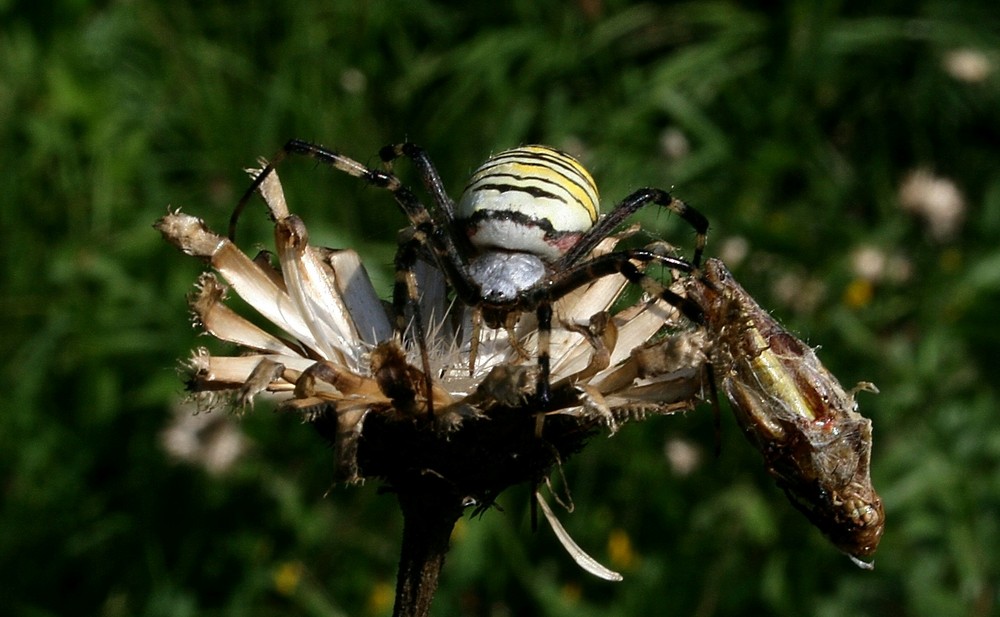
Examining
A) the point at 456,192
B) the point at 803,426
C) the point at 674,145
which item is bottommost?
the point at 803,426

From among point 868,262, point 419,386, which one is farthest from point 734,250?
point 419,386

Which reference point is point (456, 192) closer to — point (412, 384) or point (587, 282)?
point (587, 282)

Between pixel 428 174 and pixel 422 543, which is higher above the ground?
pixel 428 174

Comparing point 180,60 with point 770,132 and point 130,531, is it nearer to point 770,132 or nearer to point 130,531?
point 130,531

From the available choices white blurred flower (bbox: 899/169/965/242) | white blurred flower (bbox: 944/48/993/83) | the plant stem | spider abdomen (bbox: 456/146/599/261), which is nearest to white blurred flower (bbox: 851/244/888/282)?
white blurred flower (bbox: 899/169/965/242)

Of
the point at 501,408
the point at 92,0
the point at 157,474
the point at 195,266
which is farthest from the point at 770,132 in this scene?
the point at 501,408

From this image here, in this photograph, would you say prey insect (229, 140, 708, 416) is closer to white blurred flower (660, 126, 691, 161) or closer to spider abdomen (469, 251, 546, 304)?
spider abdomen (469, 251, 546, 304)

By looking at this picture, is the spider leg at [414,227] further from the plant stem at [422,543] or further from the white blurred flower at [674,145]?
the white blurred flower at [674,145]
